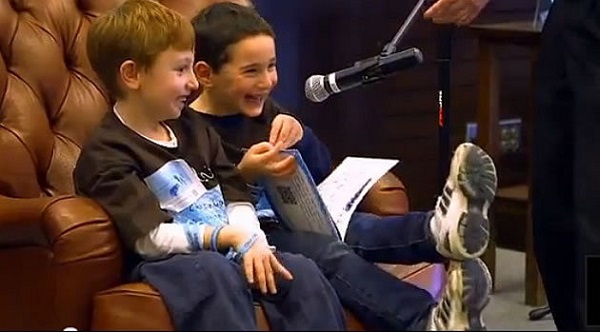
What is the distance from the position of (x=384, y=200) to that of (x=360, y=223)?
10 centimetres

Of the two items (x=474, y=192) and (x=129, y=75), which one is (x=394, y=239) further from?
(x=129, y=75)

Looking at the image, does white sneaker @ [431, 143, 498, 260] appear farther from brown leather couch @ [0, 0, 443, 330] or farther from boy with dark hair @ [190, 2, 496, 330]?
brown leather couch @ [0, 0, 443, 330]

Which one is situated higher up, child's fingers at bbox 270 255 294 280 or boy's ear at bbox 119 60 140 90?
boy's ear at bbox 119 60 140 90

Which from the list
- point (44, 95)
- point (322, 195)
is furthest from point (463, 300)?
point (44, 95)

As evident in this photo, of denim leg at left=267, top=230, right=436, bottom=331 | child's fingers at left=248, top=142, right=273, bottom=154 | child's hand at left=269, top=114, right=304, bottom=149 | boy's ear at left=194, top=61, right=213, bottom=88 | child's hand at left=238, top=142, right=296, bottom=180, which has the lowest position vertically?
denim leg at left=267, top=230, right=436, bottom=331

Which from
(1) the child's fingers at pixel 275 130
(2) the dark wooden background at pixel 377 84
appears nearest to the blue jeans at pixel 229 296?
(1) the child's fingers at pixel 275 130

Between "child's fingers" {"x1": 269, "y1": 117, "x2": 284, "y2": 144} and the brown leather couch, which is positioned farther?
"child's fingers" {"x1": 269, "y1": 117, "x2": 284, "y2": 144}

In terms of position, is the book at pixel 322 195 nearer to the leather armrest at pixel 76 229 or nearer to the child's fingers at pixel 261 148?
the child's fingers at pixel 261 148

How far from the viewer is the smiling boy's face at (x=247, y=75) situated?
1999 millimetres

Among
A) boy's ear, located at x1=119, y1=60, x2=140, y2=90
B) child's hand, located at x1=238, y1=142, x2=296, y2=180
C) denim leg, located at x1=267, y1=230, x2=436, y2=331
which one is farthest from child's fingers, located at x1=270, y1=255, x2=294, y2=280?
boy's ear, located at x1=119, y1=60, x2=140, y2=90

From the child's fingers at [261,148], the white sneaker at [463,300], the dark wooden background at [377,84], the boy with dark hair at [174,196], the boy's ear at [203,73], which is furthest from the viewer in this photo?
the dark wooden background at [377,84]

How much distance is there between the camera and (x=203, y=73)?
2035 millimetres

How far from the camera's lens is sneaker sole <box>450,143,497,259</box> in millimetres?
1722

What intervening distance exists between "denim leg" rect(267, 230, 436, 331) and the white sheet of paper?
15 cm
